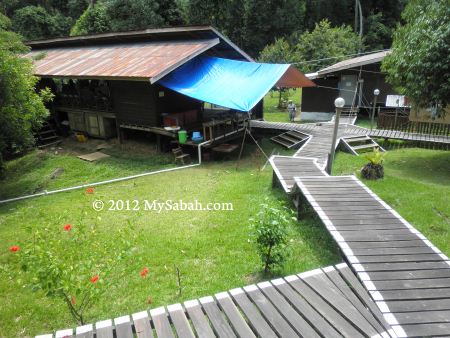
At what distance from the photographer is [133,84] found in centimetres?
1385

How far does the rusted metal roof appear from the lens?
12.1 metres

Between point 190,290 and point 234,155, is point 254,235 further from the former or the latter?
point 234,155

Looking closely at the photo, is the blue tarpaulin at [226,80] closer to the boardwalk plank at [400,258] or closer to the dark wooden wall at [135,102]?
the dark wooden wall at [135,102]

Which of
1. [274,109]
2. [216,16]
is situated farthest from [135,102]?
[216,16]

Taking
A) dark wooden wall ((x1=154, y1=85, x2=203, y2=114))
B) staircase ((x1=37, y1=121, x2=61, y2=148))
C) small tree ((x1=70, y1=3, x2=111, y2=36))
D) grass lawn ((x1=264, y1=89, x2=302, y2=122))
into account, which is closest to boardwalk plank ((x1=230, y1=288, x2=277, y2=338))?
dark wooden wall ((x1=154, y1=85, x2=203, y2=114))

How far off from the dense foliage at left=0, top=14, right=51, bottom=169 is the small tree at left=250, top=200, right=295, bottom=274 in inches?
340

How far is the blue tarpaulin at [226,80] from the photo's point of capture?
36.6ft

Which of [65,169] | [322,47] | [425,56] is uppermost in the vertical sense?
[322,47]

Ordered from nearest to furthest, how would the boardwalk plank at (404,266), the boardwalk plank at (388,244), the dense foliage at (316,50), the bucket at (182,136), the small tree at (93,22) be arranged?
the boardwalk plank at (404,266)
the boardwalk plank at (388,244)
the bucket at (182,136)
the dense foliage at (316,50)
the small tree at (93,22)

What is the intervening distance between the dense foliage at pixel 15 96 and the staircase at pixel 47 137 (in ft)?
17.0

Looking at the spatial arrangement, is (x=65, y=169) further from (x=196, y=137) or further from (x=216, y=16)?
(x=216, y=16)

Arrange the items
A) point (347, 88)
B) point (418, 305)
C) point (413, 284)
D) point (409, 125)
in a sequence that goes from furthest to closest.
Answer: point (347, 88)
point (409, 125)
point (413, 284)
point (418, 305)

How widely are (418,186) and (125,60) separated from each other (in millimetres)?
11669

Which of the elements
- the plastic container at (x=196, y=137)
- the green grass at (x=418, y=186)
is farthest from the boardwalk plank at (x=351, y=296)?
the plastic container at (x=196, y=137)
